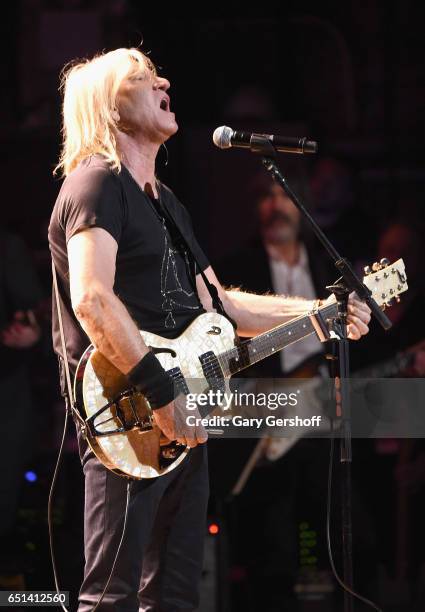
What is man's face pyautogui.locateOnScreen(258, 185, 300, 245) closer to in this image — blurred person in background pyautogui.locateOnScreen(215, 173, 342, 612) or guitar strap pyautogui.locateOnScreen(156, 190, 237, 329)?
blurred person in background pyautogui.locateOnScreen(215, 173, 342, 612)

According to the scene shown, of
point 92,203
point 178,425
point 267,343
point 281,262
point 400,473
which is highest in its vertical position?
point 281,262

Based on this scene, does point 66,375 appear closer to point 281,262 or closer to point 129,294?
point 129,294

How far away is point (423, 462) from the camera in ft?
17.6

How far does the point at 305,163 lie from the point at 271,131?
10.9 inches

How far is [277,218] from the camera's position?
538 cm

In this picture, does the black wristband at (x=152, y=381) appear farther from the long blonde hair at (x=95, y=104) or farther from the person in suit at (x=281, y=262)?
the person in suit at (x=281, y=262)

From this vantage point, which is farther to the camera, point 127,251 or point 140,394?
point 127,251

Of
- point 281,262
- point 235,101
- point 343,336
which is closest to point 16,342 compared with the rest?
point 281,262

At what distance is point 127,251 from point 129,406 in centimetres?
50

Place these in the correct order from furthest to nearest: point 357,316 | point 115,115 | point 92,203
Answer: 1. point 115,115
2. point 357,316
3. point 92,203

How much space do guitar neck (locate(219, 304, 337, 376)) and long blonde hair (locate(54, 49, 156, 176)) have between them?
0.76 meters

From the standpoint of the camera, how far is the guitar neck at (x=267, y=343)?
3303 millimetres

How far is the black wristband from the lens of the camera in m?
2.87

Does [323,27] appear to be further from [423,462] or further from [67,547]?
[67,547]
